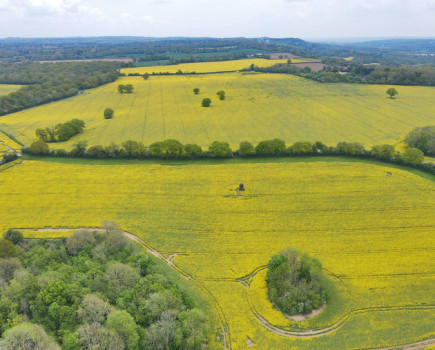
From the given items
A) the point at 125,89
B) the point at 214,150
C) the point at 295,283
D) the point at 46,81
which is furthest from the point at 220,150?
the point at 46,81

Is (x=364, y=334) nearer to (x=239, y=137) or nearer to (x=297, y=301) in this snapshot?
(x=297, y=301)

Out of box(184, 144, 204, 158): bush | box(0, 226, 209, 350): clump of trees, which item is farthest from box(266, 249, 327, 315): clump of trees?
box(184, 144, 204, 158): bush

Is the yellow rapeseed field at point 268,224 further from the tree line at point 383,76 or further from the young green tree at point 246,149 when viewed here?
the tree line at point 383,76

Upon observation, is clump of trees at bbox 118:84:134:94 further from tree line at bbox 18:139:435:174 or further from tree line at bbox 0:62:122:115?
tree line at bbox 18:139:435:174

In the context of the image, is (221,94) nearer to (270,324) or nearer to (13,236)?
(13,236)

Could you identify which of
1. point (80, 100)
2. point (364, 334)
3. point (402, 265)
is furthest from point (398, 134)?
point (80, 100)

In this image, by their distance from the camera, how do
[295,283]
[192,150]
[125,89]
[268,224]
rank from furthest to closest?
[125,89] < [192,150] < [268,224] < [295,283]
